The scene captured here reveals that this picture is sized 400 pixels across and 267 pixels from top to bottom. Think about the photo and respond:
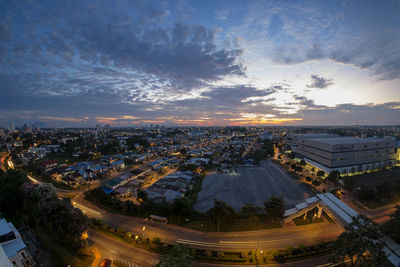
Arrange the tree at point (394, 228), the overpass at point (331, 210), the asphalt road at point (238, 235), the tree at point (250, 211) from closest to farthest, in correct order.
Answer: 1. the tree at point (394, 228)
2. the overpass at point (331, 210)
3. the asphalt road at point (238, 235)
4. the tree at point (250, 211)

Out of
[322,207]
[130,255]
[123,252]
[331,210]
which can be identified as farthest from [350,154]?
[123,252]

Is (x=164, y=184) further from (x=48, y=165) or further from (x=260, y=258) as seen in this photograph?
(x=48, y=165)

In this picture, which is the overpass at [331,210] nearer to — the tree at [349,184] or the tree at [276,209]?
the tree at [276,209]

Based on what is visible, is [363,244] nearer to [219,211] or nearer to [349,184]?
[219,211]

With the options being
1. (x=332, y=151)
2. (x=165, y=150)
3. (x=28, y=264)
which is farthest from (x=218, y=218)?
(x=165, y=150)

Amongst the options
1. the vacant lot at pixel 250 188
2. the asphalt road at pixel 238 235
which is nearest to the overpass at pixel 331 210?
the asphalt road at pixel 238 235

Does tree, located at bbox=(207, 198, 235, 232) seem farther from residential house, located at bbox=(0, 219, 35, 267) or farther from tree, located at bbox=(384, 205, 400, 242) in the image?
residential house, located at bbox=(0, 219, 35, 267)

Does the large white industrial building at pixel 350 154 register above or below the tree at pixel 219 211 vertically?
above

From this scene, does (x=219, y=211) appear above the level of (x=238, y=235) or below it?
above

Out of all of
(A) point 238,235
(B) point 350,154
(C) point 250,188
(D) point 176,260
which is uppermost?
(B) point 350,154
